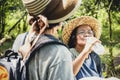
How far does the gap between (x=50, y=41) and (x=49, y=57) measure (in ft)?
0.32

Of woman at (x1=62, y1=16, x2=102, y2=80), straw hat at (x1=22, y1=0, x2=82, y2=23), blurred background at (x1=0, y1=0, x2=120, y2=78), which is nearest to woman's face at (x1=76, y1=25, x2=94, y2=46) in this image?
woman at (x1=62, y1=16, x2=102, y2=80)

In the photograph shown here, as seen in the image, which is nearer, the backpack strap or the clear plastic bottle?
the backpack strap

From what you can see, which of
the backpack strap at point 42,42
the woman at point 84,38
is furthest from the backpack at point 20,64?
the woman at point 84,38

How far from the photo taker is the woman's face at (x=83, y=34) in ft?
12.2

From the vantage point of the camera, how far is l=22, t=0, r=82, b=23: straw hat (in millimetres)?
2035

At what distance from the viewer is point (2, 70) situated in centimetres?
194

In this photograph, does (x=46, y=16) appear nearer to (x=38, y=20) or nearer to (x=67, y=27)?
(x=38, y=20)

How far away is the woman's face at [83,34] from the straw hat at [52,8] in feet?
5.29

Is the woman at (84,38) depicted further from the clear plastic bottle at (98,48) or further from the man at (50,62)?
the man at (50,62)

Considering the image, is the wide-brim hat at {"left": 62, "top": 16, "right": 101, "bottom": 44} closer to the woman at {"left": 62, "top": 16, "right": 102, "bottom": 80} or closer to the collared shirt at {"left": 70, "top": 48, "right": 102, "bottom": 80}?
the woman at {"left": 62, "top": 16, "right": 102, "bottom": 80}

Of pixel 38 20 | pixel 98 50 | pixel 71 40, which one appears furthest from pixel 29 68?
pixel 71 40

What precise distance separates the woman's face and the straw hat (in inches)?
63.5

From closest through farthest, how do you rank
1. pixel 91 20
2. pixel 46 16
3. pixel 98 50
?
1. pixel 46 16
2. pixel 98 50
3. pixel 91 20

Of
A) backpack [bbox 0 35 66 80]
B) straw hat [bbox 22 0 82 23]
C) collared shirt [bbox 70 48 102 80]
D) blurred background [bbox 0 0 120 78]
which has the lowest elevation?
blurred background [bbox 0 0 120 78]
